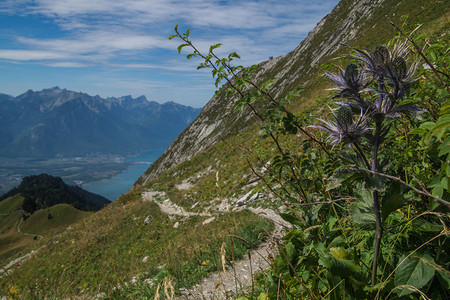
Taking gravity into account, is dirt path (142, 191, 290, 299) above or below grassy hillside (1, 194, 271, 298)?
above

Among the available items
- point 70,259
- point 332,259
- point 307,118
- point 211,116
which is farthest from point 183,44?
point 211,116

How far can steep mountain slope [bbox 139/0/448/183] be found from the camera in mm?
34844

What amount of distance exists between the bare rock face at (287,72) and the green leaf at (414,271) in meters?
41.3

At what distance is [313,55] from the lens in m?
58.3

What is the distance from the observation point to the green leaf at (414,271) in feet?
5.32

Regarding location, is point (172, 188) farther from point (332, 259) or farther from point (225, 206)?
point (332, 259)

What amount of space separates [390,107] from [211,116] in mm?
81658

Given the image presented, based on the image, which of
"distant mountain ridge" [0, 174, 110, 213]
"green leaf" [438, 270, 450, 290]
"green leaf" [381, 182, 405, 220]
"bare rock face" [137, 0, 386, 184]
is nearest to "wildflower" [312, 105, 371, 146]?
"green leaf" [381, 182, 405, 220]

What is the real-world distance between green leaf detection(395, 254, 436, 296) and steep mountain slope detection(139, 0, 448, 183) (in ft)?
77.1

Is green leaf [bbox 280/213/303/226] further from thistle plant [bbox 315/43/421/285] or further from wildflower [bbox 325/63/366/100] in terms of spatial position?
wildflower [bbox 325/63/366/100]

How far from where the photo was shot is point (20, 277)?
58.7 ft

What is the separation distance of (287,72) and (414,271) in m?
67.6

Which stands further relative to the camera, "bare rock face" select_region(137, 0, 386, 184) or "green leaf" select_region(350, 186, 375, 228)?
"bare rock face" select_region(137, 0, 386, 184)

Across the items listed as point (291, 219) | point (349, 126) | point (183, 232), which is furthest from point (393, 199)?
point (183, 232)
